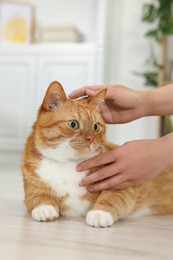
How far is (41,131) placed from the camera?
3.99 feet

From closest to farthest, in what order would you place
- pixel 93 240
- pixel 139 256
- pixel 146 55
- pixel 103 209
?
pixel 139 256 → pixel 93 240 → pixel 103 209 → pixel 146 55

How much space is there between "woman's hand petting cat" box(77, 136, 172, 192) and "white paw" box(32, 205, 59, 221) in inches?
5.1

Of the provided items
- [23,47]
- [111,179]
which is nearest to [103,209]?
[111,179]

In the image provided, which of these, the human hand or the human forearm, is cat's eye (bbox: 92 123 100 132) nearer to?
the human hand

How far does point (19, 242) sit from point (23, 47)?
3.44m

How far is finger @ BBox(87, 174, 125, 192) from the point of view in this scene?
1.20m

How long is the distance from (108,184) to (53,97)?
0.35m

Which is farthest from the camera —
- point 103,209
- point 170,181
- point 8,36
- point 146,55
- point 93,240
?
point 8,36

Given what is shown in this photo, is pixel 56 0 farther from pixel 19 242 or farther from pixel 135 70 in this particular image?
pixel 19 242

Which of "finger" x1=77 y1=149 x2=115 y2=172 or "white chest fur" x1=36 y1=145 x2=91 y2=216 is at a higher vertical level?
"finger" x1=77 y1=149 x2=115 y2=172

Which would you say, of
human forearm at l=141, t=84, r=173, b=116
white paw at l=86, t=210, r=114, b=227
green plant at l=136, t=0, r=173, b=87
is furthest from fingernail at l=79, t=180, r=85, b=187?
green plant at l=136, t=0, r=173, b=87

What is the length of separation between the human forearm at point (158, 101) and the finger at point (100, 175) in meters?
0.42

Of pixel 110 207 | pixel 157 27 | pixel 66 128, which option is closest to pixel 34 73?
pixel 157 27

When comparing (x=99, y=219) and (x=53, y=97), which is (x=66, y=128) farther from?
(x=99, y=219)
